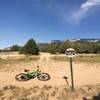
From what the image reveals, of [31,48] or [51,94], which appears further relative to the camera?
[31,48]

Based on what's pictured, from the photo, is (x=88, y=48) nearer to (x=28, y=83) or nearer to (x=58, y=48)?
(x=58, y=48)

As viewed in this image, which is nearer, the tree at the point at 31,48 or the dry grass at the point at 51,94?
the dry grass at the point at 51,94

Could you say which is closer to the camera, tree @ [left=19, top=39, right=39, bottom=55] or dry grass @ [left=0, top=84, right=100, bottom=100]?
dry grass @ [left=0, top=84, right=100, bottom=100]

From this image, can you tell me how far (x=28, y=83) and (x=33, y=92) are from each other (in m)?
2.61

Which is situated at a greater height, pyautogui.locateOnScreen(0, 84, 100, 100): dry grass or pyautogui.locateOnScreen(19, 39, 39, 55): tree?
pyautogui.locateOnScreen(19, 39, 39, 55): tree

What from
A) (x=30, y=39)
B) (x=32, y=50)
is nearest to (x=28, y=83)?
(x=32, y=50)

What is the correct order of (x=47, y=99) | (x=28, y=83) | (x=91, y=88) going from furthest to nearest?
(x=28, y=83) → (x=91, y=88) → (x=47, y=99)

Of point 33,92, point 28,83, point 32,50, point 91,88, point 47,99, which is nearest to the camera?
point 47,99

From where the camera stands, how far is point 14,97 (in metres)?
8.84

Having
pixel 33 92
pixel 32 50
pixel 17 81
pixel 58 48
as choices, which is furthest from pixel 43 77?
pixel 58 48

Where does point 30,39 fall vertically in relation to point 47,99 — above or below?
above

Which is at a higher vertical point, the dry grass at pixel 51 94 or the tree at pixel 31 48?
the tree at pixel 31 48

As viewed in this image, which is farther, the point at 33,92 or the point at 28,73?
the point at 28,73

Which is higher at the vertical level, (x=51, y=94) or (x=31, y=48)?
(x=31, y=48)
